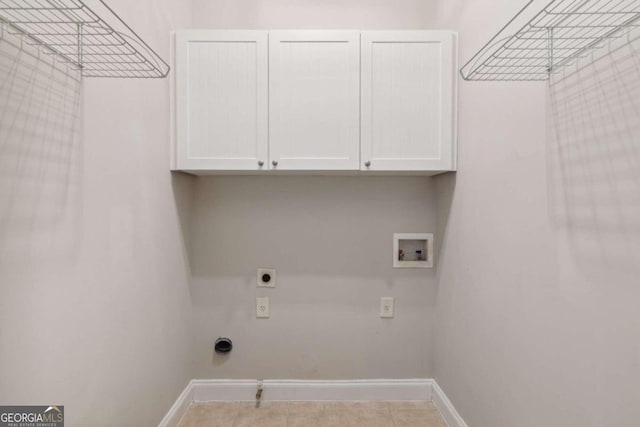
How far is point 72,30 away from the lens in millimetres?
1032

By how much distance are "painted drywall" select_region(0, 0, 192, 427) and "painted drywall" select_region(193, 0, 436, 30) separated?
0.98 ft

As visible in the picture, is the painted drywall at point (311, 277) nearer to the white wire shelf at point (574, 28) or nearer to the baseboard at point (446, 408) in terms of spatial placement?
the baseboard at point (446, 408)

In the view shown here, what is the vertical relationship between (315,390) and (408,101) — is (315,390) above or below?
below

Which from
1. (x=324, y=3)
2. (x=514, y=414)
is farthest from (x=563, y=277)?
(x=324, y=3)

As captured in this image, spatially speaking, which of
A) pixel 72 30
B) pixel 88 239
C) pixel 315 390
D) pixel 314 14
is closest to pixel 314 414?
pixel 315 390

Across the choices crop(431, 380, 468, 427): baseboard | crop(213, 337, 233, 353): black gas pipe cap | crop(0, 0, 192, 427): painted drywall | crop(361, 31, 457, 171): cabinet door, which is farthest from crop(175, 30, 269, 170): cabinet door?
crop(431, 380, 468, 427): baseboard

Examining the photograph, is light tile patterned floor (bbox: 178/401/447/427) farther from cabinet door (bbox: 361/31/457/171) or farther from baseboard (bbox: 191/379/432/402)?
cabinet door (bbox: 361/31/457/171)


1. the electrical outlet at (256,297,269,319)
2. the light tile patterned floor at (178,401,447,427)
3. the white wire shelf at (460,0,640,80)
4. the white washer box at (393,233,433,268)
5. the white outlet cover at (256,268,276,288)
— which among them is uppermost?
the white wire shelf at (460,0,640,80)

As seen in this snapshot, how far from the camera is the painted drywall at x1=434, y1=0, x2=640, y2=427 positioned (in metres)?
0.83

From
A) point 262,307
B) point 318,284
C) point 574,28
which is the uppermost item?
point 574,28

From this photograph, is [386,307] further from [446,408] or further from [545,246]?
[545,246]

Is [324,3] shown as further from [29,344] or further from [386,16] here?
[29,344]

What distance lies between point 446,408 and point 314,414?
75 centimetres

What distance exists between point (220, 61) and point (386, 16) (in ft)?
3.50
